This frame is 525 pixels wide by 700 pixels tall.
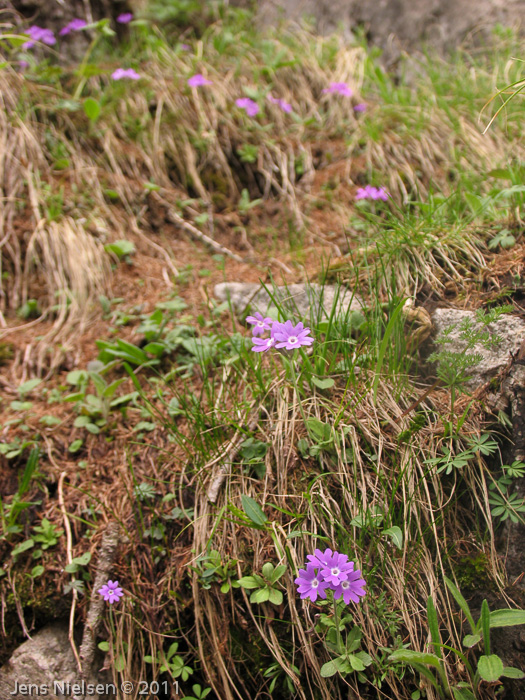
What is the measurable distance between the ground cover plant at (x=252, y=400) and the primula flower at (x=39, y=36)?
22cm

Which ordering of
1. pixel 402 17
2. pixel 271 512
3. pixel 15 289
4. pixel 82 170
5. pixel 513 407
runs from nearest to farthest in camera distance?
pixel 513 407, pixel 271 512, pixel 15 289, pixel 82 170, pixel 402 17

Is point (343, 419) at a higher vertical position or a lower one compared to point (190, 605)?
higher

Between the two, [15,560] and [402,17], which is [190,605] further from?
[402,17]

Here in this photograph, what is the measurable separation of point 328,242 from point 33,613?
85.6 inches

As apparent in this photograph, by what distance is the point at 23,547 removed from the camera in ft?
5.65

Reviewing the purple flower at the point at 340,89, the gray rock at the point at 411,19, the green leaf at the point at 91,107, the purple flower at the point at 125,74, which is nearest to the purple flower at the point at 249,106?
the purple flower at the point at 340,89

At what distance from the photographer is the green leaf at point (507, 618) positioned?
4.09 ft

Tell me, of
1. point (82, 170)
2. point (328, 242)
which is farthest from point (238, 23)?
point (328, 242)

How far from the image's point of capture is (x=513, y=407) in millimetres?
1478

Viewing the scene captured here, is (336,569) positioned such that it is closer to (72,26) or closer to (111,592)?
(111,592)

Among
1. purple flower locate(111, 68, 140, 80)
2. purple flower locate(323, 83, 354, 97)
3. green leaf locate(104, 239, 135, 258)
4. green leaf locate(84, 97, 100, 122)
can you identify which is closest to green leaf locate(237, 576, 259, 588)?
green leaf locate(104, 239, 135, 258)

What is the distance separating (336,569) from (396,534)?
0.69 feet

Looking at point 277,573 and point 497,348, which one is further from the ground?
point 497,348

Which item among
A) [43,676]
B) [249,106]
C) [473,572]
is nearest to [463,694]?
[473,572]
